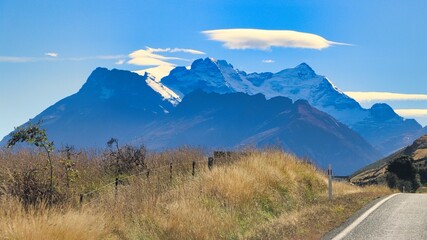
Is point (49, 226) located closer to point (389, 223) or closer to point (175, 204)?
point (175, 204)

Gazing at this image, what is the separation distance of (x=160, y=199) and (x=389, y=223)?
18.3 feet

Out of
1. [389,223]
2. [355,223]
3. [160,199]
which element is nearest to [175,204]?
[160,199]

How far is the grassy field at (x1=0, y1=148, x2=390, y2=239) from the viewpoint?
979 cm

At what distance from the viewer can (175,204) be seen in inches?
489

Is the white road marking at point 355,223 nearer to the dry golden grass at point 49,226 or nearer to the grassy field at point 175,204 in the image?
the grassy field at point 175,204

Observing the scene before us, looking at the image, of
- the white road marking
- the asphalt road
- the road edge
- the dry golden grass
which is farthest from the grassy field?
the asphalt road

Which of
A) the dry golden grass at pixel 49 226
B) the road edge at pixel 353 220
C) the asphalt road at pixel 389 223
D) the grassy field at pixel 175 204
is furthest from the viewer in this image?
the road edge at pixel 353 220

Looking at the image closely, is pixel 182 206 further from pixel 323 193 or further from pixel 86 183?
pixel 323 193

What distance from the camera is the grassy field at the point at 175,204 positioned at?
9785mm

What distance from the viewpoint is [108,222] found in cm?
1091

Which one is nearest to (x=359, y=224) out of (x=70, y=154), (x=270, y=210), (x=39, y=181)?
(x=270, y=210)

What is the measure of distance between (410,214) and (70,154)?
1078 centimetres

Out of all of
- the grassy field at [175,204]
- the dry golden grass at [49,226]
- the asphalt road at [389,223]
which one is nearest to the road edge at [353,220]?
the asphalt road at [389,223]

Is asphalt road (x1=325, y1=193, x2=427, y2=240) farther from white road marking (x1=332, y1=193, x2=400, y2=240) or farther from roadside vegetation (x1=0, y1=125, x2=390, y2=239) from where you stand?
roadside vegetation (x1=0, y1=125, x2=390, y2=239)
